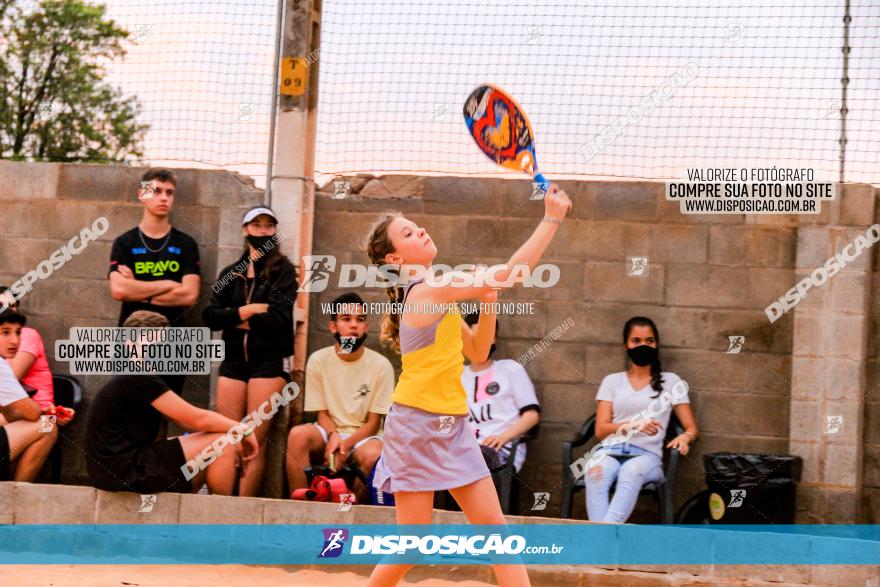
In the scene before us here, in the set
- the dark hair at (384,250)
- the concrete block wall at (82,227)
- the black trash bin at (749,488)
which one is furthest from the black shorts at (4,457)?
the black trash bin at (749,488)

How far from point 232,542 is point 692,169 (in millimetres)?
3734

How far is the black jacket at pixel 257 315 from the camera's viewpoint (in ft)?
23.7

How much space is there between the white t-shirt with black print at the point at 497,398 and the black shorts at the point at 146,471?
182 centimetres

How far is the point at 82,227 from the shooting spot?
8.02 m

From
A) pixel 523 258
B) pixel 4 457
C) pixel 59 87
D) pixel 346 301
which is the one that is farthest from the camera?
pixel 59 87

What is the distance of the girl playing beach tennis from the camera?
4.27 metres

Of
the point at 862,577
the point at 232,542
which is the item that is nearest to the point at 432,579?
the point at 232,542

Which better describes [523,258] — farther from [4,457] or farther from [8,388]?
[4,457]

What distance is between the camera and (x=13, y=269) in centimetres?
808

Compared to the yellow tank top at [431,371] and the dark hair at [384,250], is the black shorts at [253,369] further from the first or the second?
the yellow tank top at [431,371]

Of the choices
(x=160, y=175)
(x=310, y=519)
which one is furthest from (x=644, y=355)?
(x=160, y=175)

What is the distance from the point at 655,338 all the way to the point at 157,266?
333 centimetres

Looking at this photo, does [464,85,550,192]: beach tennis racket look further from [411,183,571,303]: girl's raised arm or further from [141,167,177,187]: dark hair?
[141,167,177,187]: dark hair

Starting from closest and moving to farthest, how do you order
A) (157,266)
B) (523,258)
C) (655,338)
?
(523,258) → (655,338) → (157,266)
